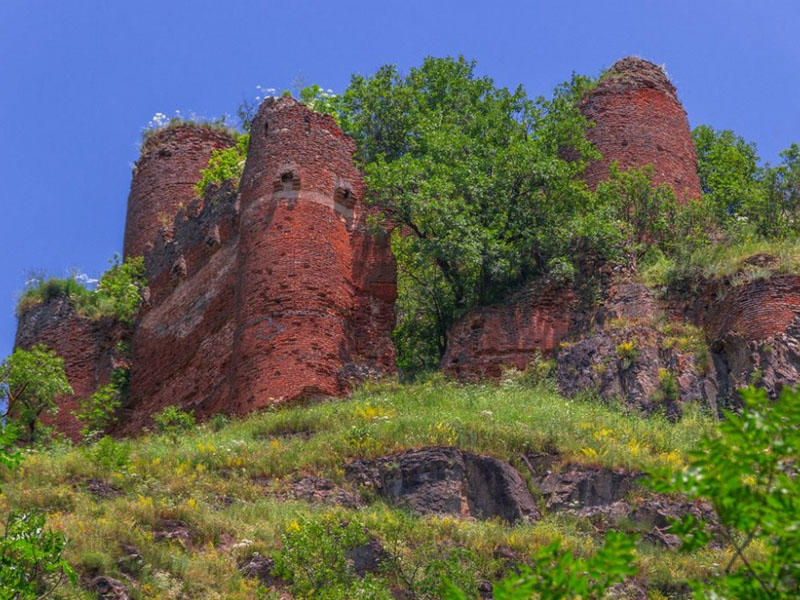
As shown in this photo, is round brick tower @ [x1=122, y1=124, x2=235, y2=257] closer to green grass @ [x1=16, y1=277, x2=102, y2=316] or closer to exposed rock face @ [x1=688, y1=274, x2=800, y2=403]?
green grass @ [x1=16, y1=277, x2=102, y2=316]

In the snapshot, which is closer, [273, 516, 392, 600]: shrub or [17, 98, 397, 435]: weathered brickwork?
[273, 516, 392, 600]: shrub

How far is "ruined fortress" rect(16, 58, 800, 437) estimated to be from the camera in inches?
959

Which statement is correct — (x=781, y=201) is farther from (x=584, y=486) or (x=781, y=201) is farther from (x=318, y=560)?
(x=318, y=560)

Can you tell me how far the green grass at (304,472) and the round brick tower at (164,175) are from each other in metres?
12.0

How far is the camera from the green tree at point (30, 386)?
26438mm

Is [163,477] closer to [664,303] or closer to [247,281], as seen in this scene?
[247,281]

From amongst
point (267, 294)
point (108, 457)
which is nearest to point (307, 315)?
point (267, 294)

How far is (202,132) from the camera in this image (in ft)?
121

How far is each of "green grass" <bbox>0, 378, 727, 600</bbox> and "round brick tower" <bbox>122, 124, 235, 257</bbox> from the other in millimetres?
12002

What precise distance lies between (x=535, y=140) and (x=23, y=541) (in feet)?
60.2

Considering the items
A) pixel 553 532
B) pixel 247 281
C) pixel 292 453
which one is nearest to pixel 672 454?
pixel 553 532

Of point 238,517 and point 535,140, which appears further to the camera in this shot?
point 535,140

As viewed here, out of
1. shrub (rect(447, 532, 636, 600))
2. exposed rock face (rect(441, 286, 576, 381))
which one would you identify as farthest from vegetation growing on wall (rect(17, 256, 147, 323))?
shrub (rect(447, 532, 636, 600))

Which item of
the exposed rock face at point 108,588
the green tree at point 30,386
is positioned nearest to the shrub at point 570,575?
the exposed rock face at point 108,588
